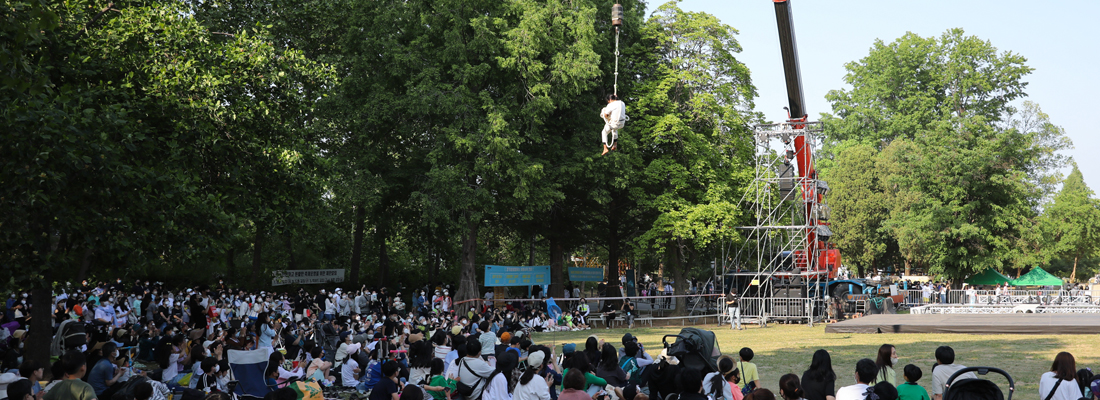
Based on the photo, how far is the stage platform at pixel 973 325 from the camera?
868 inches

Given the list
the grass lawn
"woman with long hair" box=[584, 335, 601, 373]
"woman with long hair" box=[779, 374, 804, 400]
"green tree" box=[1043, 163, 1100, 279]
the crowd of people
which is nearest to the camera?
"woman with long hair" box=[779, 374, 804, 400]

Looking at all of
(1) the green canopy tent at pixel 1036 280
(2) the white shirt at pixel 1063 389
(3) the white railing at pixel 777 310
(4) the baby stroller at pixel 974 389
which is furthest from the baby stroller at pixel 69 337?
(1) the green canopy tent at pixel 1036 280

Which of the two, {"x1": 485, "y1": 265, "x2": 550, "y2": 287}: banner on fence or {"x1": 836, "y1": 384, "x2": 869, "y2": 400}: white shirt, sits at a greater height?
{"x1": 485, "y1": 265, "x2": 550, "y2": 287}: banner on fence

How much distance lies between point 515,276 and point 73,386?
2110 cm

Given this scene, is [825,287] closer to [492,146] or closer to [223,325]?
[492,146]

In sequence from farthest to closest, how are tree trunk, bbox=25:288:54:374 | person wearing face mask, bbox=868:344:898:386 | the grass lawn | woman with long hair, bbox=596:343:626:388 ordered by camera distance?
1. the grass lawn
2. tree trunk, bbox=25:288:54:374
3. woman with long hair, bbox=596:343:626:388
4. person wearing face mask, bbox=868:344:898:386

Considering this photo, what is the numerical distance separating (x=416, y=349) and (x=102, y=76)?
690 cm

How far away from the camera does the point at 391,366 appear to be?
8.63m

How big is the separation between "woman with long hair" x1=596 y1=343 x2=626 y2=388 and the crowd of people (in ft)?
0.05

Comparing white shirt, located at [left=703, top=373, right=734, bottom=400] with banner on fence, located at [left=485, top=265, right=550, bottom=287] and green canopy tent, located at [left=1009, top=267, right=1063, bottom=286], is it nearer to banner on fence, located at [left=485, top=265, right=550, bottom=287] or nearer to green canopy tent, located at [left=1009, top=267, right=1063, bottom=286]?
banner on fence, located at [left=485, top=265, right=550, bottom=287]

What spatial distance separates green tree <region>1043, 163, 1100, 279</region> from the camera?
160 feet

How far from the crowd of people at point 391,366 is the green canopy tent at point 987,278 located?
2943 cm

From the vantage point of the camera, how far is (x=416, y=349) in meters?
10.7

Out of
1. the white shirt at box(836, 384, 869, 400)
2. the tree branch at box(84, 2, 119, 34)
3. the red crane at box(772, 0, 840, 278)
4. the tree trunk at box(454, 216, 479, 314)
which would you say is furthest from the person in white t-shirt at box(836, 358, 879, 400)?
the tree trunk at box(454, 216, 479, 314)
